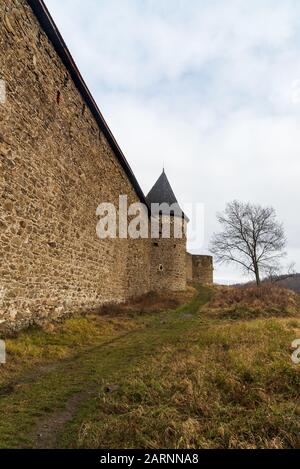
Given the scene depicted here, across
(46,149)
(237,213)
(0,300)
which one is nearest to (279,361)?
(0,300)

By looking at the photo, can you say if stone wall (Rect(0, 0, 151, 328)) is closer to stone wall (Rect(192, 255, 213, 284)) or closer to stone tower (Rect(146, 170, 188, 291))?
stone tower (Rect(146, 170, 188, 291))

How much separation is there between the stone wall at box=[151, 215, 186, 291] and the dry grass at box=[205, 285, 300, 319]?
7967 millimetres

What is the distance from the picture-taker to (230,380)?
437 cm

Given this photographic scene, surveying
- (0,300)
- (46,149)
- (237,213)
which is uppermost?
(237,213)

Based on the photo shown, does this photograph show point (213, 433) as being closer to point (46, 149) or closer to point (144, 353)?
point (144, 353)

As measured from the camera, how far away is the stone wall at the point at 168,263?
77.9ft

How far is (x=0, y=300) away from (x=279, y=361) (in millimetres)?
5388

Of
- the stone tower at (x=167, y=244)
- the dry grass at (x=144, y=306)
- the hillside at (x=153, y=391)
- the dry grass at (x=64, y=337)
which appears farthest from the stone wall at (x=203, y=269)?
the hillside at (x=153, y=391)

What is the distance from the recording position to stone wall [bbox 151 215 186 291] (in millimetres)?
23734

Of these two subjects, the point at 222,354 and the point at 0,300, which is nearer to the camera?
the point at 222,354

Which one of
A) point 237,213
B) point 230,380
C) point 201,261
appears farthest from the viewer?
point 201,261

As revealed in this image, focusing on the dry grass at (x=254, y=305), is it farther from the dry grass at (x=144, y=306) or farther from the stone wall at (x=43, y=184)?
the stone wall at (x=43, y=184)

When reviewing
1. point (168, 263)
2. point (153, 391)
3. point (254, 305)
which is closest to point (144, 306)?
point (254, 305)

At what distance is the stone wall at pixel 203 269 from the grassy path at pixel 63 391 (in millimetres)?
30119
